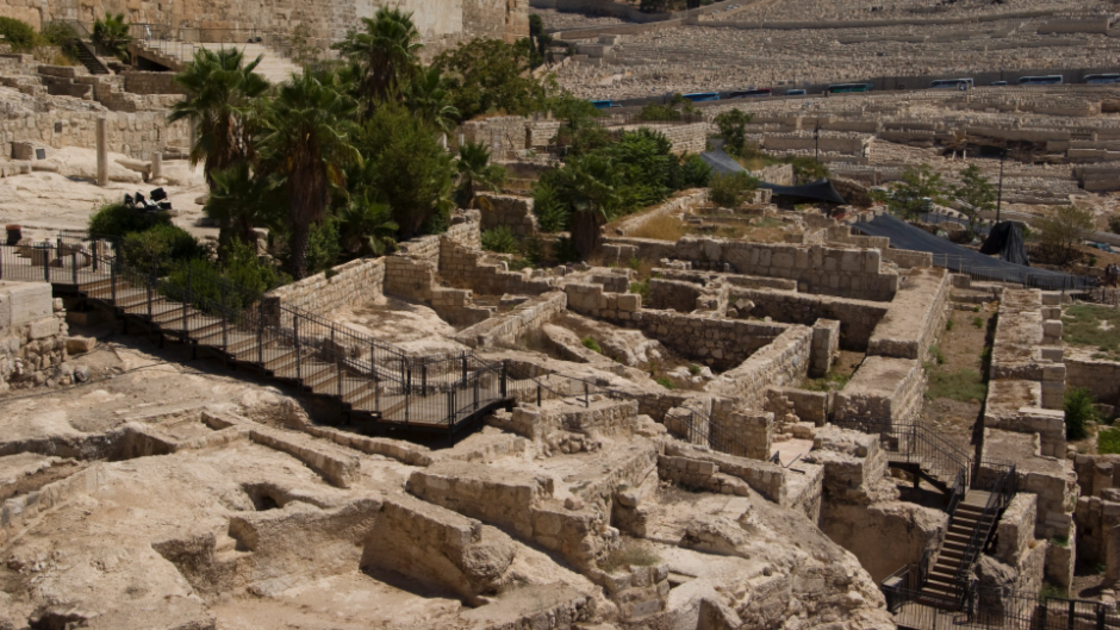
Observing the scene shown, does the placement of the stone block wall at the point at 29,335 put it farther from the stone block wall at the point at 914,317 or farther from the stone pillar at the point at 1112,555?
the stone pillar at the point at 1112,555

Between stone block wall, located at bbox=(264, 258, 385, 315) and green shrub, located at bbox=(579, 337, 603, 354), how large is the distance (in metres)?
3.64

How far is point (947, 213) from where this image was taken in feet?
143

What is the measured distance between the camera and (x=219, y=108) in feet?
63.9

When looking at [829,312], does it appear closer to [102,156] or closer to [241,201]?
[241,201]

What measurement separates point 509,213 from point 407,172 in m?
4.00

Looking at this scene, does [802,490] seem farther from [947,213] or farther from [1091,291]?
[947,213]

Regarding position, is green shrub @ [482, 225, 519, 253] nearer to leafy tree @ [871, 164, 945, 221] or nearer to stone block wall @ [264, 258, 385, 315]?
stone block wall @ [264, 258, 385, 315]

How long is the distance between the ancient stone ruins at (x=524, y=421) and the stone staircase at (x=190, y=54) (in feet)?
0.71

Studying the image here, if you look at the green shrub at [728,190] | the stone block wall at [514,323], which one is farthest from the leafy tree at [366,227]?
the green shrub at [728,190]

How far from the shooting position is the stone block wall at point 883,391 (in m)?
18.6

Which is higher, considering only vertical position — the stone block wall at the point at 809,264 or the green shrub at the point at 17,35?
the green shrub at the point at 17,35

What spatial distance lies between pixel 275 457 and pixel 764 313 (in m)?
12.2

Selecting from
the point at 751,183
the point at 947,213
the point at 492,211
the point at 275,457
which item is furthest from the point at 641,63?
the point at 275,457

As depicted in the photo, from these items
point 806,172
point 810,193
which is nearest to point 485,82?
point 810,193
